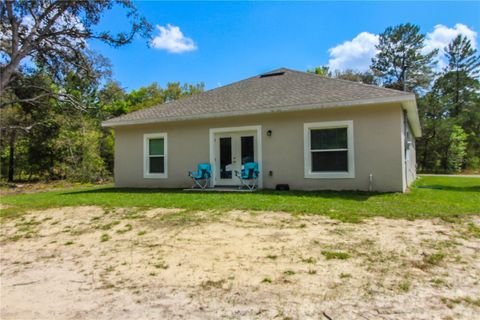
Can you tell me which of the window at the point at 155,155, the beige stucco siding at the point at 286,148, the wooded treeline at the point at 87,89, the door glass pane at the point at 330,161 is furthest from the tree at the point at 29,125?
the door glass pane at the point at 330,161

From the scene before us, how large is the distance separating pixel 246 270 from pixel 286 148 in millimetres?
6107

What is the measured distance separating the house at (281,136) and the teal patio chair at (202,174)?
31 cm

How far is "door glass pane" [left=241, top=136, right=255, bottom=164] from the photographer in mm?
9617

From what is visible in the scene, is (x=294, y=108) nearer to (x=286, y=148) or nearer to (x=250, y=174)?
(x=286, y=148)

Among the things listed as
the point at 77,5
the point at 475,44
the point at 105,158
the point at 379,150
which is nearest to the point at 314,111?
the point at 379,150

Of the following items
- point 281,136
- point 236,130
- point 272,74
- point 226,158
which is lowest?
point 226,158

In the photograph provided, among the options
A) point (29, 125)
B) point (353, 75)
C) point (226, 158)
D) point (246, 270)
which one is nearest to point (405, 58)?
point (353, 75)

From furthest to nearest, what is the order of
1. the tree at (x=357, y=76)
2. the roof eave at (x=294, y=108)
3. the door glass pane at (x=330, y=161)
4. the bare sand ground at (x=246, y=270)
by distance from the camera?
the tree at (x=357, y=76) → the door glass pane at (x=330, y=161) → the roof eave at (x=294, y=108) → the bare sand ground at (x=246, y=270)

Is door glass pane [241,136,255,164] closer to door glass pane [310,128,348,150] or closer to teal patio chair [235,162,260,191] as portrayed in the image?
teal patio chair [235,162,260,191]

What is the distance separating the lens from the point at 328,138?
339 inches

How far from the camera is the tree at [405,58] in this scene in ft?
92.0

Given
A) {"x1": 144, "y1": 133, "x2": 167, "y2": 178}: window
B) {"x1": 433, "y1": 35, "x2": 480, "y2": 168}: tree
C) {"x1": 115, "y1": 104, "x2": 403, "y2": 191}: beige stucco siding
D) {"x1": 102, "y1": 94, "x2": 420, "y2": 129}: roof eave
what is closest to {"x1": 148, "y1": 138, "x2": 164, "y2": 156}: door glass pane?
{"x1": 144, "y1": 133, "x2": 167, "y2": 178}: window

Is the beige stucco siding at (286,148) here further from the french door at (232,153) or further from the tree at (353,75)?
the tree at (353,75)

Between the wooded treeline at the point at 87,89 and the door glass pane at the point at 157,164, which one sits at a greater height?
the wooded treeline at the point at 87,89
